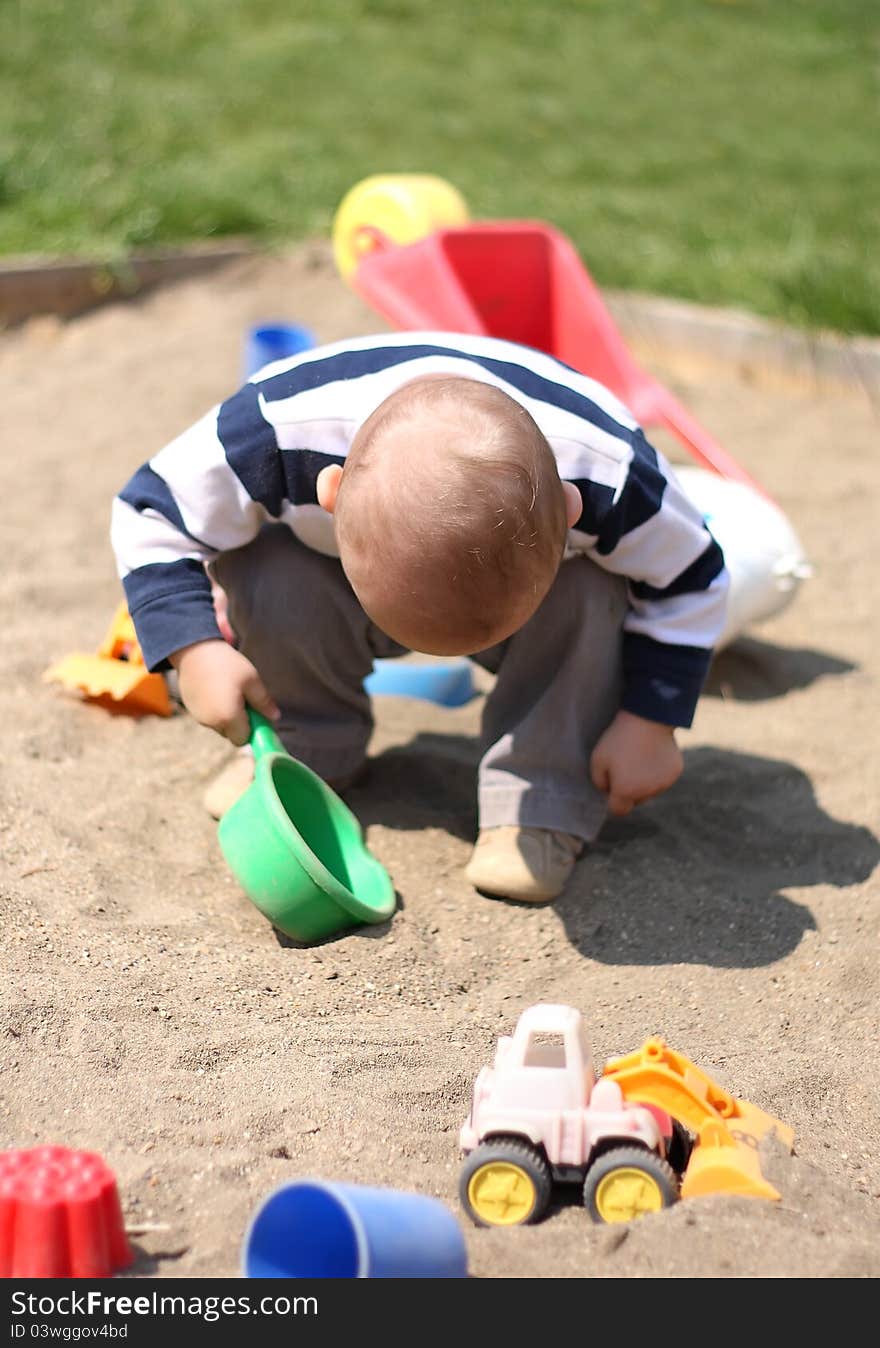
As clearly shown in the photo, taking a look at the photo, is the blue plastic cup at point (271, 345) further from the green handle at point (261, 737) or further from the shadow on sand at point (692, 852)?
the green handle at point (261, 737)

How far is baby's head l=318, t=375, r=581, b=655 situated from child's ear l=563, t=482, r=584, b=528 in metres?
0.05

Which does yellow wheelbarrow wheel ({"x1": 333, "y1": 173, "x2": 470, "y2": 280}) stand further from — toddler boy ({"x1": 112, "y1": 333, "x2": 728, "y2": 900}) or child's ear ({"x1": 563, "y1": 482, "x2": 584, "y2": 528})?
child's ear ({"x1": 563, "y1": 482, "x2": 584, "y2": 528})

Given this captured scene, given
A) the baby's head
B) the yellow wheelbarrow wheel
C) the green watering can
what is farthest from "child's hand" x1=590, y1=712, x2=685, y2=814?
the yellow wheelbarrow wheel

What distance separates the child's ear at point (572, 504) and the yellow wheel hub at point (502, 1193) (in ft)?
1.96

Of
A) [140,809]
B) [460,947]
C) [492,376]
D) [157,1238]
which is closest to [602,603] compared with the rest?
[492,376]

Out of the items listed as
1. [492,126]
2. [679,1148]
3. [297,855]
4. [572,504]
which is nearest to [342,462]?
[572,504]

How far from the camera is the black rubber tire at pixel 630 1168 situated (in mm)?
1139

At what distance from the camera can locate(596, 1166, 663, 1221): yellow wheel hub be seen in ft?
3.75

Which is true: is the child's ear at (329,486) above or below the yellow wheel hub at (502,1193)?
above

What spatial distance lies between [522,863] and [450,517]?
55 centimetres

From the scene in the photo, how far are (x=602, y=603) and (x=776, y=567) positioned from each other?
63 centimetres

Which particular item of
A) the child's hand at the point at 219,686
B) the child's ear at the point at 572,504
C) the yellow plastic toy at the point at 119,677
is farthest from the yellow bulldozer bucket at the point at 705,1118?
the yellow plastic toy at the point at 119,677

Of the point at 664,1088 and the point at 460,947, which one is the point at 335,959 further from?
the point at 664,1088

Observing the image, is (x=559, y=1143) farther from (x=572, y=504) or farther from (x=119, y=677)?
(x=119, y=677)
